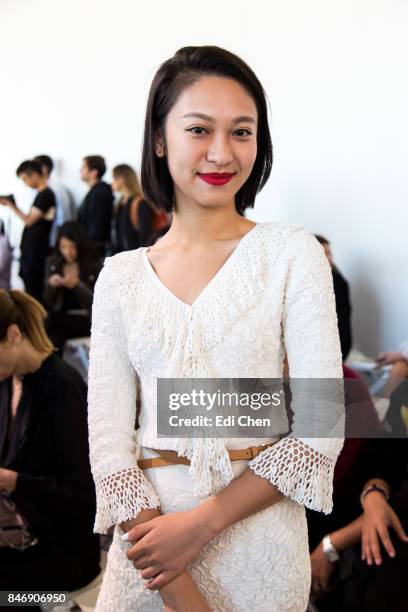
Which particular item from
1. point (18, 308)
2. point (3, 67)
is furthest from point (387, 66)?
point (3, 67)

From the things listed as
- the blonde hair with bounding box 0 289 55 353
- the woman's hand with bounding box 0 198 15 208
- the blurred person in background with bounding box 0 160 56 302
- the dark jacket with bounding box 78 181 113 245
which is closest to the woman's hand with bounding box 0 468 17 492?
the blonde hair with bounding box 0 289 55 353

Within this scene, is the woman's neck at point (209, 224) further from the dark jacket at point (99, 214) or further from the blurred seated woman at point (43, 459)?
the dark jacket at point (99, 214)

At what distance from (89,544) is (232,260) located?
4.46 ft

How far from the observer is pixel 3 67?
6.32 meters

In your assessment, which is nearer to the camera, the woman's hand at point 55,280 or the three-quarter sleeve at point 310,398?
the three-quarter sleeve at point 310,398

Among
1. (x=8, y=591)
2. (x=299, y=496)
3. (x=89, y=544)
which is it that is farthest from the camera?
(x=89, y=544)

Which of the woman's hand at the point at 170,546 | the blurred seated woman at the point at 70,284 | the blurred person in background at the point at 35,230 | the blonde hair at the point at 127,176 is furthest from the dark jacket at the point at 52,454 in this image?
the blonde hair at the point at 127,176

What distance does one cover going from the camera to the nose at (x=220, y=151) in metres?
1.04

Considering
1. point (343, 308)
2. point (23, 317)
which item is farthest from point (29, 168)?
point (23, 317)

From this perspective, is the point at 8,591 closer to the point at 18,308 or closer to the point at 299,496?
the point at 18,308

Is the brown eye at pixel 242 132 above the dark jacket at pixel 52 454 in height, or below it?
above

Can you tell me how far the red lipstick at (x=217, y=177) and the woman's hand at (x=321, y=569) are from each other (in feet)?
4.01

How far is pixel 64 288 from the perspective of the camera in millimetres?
4574

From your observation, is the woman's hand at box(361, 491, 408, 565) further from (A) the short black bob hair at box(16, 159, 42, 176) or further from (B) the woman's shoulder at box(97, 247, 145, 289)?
(A) the short black bob hair at box(16, 159, 42, 176)
